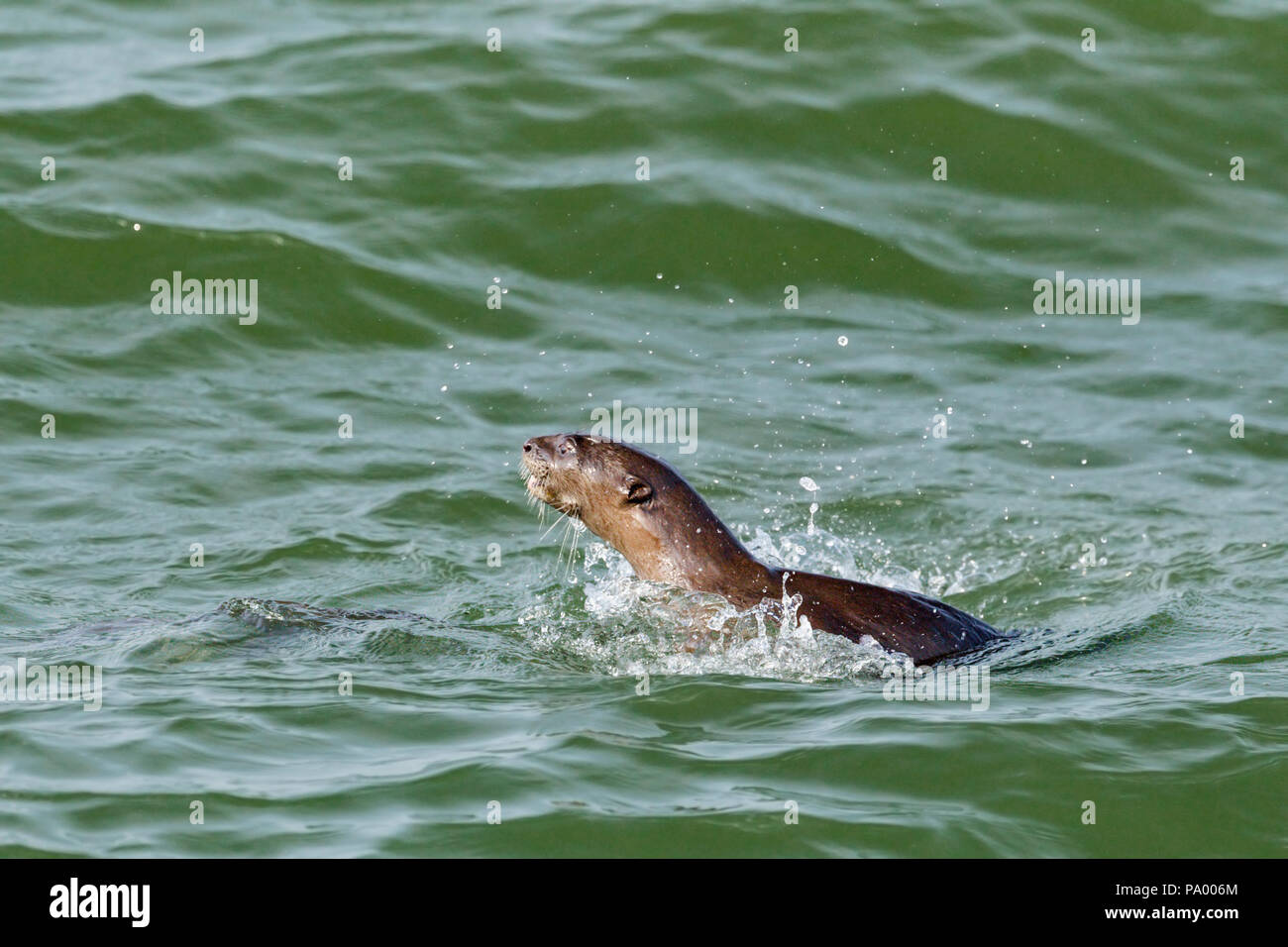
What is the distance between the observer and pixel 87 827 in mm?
5453

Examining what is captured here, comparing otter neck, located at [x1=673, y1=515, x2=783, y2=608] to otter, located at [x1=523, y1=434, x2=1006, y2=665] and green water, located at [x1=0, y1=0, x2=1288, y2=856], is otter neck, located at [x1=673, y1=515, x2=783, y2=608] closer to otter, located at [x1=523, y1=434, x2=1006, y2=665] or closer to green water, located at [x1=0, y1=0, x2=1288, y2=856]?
otter, located at [x1=523, y1=434, x2=1006, y2=665]

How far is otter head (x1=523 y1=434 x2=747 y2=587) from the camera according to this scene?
7324 millimetres

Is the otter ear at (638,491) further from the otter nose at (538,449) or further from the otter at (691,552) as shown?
the otter nose at (538,449)

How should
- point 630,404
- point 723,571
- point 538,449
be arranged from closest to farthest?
point 723,571, point 538,449, point 630,404

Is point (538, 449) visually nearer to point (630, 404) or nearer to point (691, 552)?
point (691, 552)

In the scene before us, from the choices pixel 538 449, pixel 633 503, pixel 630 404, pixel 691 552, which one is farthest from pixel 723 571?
pixel 630 404

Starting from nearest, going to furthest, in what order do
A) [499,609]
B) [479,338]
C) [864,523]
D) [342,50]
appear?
[499,609], [864,523], [479,338], [342,50]

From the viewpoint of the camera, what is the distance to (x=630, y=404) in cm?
1081

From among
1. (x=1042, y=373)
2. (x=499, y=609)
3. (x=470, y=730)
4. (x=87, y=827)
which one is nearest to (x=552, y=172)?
(x=1042, y=373)

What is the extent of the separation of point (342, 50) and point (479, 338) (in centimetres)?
388

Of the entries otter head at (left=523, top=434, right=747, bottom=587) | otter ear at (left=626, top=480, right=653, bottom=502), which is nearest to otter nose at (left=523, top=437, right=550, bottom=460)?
otter head at (left=523, top=434, right=747, bottom=587)

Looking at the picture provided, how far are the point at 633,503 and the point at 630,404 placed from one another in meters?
3.42
